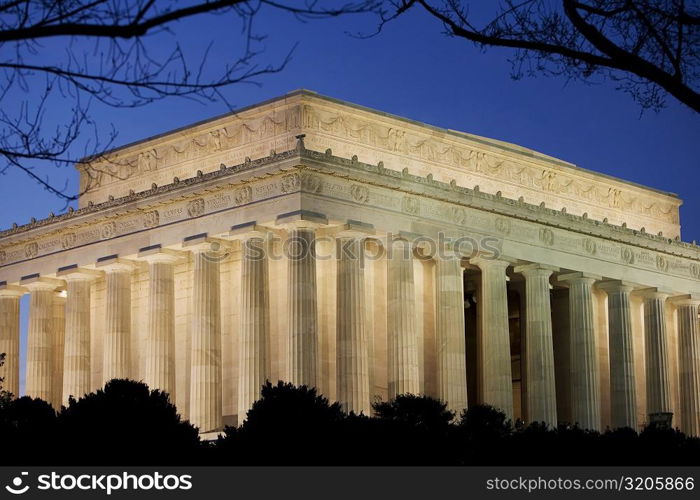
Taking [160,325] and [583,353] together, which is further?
[583,353]

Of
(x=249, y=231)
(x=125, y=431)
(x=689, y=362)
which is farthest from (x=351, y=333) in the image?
(x=689, y=362)

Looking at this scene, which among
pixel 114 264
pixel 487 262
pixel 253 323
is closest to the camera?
pixel 253 323

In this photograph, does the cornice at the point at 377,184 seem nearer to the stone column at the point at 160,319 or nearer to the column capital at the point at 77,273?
the column capital at the point at 77,273

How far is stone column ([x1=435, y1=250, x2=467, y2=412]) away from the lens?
8250cm

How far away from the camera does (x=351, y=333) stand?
77.5 metres

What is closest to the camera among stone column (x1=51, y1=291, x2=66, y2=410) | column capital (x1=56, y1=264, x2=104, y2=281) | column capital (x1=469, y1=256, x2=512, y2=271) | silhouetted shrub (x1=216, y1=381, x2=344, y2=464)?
silhouetted shrub (x1=216, y1=381, x2=344, y2=464)

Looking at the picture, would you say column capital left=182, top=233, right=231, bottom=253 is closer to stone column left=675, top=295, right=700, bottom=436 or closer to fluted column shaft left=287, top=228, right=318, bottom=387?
fluted column shaft left=287, top=228, right=318, bottom=387

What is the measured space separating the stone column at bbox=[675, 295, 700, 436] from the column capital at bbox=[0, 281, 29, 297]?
44527 millimetres

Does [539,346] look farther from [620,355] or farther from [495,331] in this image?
[620,355]

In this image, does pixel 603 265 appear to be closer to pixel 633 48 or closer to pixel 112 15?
pixel 633 48

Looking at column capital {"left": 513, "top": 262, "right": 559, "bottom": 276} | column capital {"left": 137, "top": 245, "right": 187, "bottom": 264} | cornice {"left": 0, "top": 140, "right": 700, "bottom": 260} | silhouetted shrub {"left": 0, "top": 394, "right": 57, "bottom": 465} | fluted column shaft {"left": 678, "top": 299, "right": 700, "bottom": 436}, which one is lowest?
silhouetted shrub {"left": 0, "top": 394, "right": 57, "bottom": 465}

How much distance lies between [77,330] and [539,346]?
92.6ft

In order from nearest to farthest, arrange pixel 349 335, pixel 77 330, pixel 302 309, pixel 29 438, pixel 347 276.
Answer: pixel 29 438
pixel 302 309
pixel 349 335
pixel 347 276
pixel 77 330

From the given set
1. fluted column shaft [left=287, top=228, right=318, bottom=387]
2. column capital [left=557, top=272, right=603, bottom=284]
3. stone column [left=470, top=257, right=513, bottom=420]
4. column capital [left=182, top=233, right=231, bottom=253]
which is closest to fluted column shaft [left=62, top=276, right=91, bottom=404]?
column capital [left=182, top=233, right=231, bottom=253]
